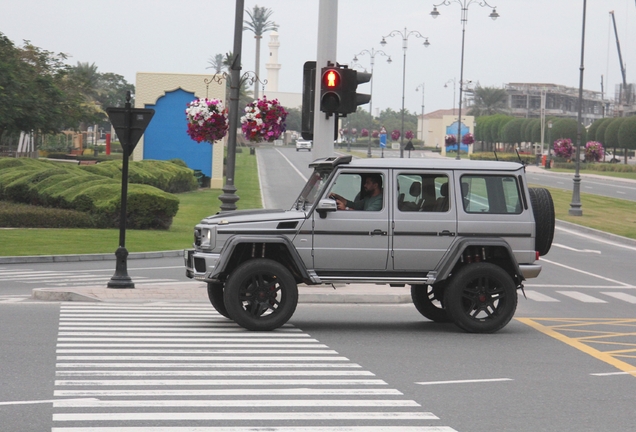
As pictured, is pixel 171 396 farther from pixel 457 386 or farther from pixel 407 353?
pixel 407 353

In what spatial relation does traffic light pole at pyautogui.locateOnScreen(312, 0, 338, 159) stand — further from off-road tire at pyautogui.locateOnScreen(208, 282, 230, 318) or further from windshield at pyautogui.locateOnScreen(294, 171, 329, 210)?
off-road tire at pyautogui.locateOnScreen(208, 282, 230, 318)

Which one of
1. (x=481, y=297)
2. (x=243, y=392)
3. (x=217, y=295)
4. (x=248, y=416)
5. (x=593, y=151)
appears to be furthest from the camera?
(x=593, y=151)

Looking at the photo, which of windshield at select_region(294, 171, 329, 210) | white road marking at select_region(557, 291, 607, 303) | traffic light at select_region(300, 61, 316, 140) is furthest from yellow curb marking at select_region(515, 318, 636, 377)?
traffic light at select_region(300, 61, 316, 140)

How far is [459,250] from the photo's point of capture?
12539 mm

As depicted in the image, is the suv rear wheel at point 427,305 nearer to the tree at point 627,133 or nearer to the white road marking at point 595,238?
the white road marking at point 595,238

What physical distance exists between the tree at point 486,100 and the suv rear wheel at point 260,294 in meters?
156

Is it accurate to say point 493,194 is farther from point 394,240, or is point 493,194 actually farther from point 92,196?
point 92,196

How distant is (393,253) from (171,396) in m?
4.86

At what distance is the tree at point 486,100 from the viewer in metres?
166

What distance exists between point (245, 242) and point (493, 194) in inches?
129

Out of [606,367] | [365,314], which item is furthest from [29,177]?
[606,367]

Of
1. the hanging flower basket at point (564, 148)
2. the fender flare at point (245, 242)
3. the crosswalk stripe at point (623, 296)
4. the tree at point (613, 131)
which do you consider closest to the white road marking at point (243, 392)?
the fender flare at point (245, 242)

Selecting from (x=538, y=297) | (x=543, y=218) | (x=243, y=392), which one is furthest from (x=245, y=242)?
(x=538, y=297)

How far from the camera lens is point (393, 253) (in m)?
12.5
